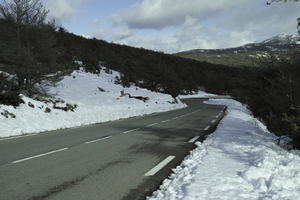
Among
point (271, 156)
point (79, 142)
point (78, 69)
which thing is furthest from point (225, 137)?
point (78, 69)

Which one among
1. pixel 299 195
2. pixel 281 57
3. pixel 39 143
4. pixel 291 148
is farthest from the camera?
pixel 281 57

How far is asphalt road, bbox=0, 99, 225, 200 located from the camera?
19.1 feet

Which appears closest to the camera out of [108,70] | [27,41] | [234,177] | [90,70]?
[234,177]

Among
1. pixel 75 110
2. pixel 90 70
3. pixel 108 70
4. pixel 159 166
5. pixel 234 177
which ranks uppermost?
pixel 108 70

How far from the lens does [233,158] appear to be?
845 cm

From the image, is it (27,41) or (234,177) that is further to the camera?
(27,41)

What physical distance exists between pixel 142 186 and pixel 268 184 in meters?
2.21

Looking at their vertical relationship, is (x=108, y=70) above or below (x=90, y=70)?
above

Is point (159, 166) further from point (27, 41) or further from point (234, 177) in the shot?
point (27, 41)

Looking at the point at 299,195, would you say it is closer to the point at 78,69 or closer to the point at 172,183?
the point at 172,183

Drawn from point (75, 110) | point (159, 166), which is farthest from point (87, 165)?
point (75, 110)

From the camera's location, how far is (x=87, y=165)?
26.1 ft

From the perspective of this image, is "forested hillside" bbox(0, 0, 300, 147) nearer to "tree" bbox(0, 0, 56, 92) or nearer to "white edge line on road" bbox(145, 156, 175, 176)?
"tree" bbox(0, 0, 56, 92)

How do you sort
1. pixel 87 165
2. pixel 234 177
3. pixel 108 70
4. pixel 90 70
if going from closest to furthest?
pixel 234 177, pixel 87 165, pixel 90 70, pixel 108 70
